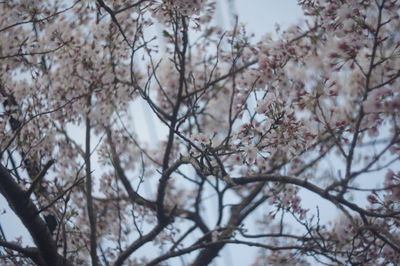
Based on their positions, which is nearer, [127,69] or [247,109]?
[247,109]

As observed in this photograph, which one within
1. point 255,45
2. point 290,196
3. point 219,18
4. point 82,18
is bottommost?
point 290,196

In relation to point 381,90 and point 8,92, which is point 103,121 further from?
point 381,90

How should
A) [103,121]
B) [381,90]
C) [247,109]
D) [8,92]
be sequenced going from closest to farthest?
1. [381,90]
2. [247,109]
3. [8,92]
4. [103,121]

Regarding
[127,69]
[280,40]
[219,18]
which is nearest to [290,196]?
[280,40]

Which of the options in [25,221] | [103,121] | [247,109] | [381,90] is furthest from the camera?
[103,121]

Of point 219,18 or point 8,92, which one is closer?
point 8,92

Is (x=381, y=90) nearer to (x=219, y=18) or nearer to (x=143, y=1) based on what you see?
(x=143, y=1)

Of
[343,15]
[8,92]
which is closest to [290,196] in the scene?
[343,15]

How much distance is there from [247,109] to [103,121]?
2.11m

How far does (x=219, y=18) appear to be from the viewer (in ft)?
14.0

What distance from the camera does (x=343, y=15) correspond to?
2.42m

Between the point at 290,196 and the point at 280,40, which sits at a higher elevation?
the point at 280,40

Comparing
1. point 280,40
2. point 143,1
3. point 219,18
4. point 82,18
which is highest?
point 82,18

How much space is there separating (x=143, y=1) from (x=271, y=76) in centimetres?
140
